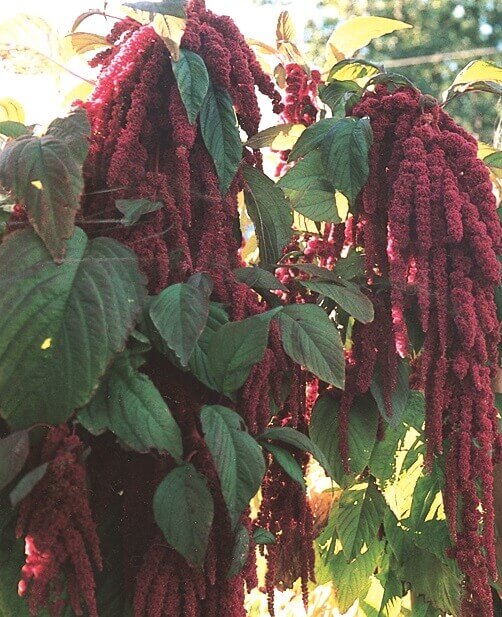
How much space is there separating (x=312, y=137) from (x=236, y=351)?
0.96 ft

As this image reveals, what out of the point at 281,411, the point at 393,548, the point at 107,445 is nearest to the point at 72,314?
the point at 107,445

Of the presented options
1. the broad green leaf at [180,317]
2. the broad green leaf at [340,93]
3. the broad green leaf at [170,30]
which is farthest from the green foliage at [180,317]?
the broad green leaf at [340,93]

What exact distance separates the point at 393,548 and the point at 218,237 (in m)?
0.50

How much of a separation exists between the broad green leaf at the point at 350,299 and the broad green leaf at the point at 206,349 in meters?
0.10

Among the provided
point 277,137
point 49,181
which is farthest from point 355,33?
point 49,181

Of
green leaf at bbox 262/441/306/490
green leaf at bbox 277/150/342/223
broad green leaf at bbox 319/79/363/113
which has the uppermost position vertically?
broad green leaf at bbox 319/79/363/113

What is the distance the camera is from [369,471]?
995 millimetres

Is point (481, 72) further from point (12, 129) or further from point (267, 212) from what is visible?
point (12, 129)

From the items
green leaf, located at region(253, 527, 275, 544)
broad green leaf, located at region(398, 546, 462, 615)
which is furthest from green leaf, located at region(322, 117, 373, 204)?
broad green leaf, located at region(398, 546, 462, 615)

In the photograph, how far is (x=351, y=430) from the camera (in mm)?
822

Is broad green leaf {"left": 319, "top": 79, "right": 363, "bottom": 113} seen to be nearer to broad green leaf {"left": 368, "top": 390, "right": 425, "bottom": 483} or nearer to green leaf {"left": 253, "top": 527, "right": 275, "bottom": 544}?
broad green leaf {"left": 368, "top": 390, "right": 425, "bottom": 483}

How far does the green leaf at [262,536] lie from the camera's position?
0.70 m

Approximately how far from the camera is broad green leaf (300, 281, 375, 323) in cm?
73

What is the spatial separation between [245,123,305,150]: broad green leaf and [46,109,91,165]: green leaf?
20 centimetres
